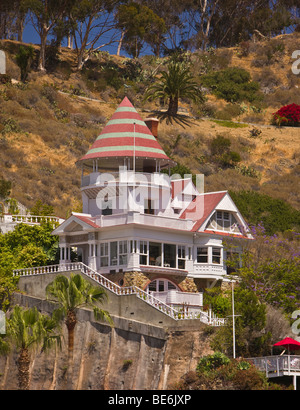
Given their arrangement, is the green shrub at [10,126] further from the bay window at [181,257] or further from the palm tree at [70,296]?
the palm tree at [70,296]

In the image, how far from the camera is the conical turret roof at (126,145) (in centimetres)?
5653

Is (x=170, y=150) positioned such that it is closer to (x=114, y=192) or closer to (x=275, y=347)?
(x=114, y=192)

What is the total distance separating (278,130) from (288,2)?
46216mm

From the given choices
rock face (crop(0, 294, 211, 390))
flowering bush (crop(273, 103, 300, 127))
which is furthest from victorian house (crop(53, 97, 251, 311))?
flowering bush (crop(273, 103, 300, 127))

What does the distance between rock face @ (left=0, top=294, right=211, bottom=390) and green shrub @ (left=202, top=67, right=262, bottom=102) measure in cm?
7767

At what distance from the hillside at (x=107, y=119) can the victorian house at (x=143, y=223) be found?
17.0 meters

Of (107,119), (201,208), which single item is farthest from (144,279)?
(107,119)

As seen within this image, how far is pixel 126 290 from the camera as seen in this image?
168 feet

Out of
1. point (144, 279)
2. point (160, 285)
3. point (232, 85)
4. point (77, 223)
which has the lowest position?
point (160, 285)

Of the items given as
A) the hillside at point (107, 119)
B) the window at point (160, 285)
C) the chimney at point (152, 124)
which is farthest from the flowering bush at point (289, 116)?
the window at point (160, 285)

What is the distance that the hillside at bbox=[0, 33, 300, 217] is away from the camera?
86.2m

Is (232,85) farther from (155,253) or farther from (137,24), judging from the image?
(155,253)

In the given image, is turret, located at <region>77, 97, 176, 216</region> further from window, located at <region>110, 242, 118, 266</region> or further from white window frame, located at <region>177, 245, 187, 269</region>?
white window frame, located at <region>177, 245, 187, 269</region>

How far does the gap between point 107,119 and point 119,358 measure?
201 ft
